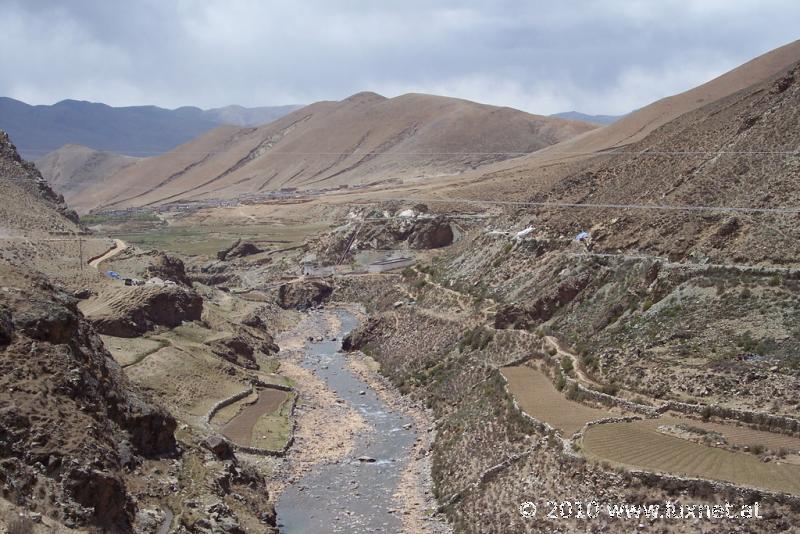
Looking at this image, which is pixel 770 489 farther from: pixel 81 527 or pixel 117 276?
pixel 117 276

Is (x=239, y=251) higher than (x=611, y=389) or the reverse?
higher

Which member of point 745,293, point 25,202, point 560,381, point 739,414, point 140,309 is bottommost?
point 560,381

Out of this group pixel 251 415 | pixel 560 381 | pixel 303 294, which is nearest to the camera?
pixel 560 381

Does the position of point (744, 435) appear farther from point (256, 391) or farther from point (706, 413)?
point (256, 391)

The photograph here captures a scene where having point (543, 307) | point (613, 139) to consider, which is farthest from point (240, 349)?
point (613, 139)

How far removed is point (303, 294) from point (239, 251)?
22.9m

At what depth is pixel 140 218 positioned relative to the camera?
165 meters

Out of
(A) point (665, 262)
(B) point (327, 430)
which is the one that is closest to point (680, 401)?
(A) point (665, 262)

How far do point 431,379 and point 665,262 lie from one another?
13.4 m

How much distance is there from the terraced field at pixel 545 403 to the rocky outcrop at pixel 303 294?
4317cm

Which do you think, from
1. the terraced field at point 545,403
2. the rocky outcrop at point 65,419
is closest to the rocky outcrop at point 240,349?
the terraced field at point 545,403

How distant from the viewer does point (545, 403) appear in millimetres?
34906

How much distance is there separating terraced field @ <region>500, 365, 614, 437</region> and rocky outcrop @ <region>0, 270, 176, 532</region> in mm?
12657

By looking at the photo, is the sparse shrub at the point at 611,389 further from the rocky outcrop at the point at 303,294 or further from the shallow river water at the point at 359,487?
the rocky outcrop at the point at 303,294
